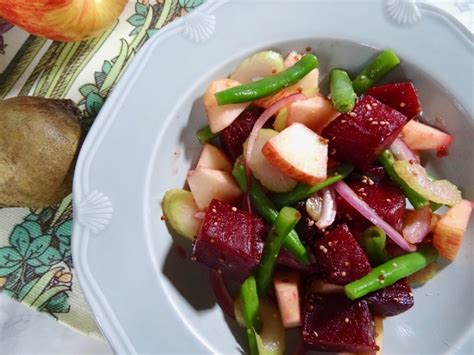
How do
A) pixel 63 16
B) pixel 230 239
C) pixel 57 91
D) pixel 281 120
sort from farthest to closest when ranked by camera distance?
pixel 57 91 → pixel 63 16 → pixel 281 120 → pixel 230 239

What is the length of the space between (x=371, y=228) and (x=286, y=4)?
64 centimetres

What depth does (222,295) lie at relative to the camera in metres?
1.50

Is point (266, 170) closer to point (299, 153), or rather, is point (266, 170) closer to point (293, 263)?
point (299, 153)

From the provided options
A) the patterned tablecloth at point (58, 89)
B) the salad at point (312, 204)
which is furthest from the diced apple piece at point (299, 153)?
the patterned tablecloth at point (58, 89)

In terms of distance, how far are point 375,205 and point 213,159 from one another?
17.4 inches

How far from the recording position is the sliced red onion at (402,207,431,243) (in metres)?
1.43

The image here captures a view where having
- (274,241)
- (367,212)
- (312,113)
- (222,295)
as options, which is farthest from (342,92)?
(222,295)

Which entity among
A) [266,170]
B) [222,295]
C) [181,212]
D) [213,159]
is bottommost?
[222,295]

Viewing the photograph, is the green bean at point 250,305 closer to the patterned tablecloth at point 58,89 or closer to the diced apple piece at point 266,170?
the diced apple piece at point 266,170

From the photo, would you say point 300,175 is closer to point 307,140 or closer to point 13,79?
point 307,140

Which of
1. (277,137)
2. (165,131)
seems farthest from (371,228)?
(165,131)

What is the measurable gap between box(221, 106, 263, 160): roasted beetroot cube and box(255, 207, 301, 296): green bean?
0.23m

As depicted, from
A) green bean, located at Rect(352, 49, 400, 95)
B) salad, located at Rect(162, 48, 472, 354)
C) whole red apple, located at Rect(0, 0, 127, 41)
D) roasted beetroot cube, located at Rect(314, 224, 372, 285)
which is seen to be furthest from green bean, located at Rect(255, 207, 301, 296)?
whole red apple, located at Rect(0, 0, 127, 41)

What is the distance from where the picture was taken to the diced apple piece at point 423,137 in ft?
4.93
